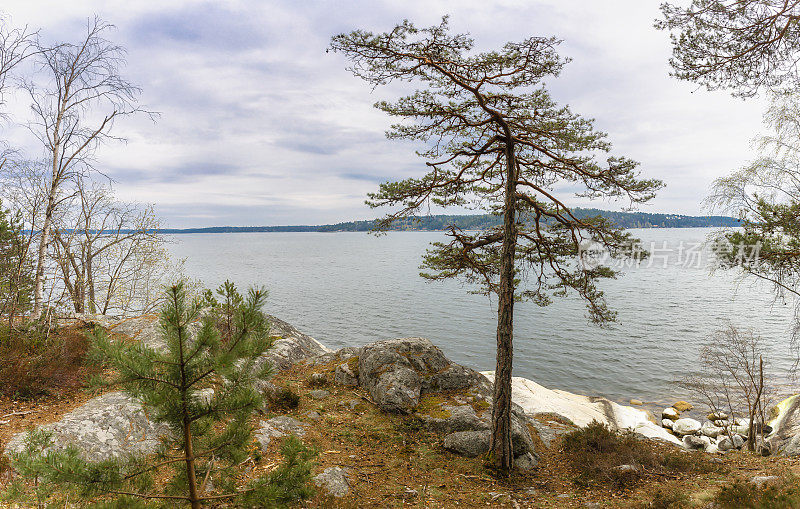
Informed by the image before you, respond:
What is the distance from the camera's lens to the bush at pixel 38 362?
23.2 ft

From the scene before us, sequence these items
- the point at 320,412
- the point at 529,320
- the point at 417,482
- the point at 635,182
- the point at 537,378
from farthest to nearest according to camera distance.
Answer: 1. the point at 529,320
2. the point at 537,378
3. the point at 320,412
4. the point at 635,182
5. the point at 417,482

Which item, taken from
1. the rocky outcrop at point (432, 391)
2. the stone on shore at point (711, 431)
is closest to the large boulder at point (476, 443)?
the rocky outcrop at point (432, 391)

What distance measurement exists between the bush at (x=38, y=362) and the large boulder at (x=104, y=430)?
75cm

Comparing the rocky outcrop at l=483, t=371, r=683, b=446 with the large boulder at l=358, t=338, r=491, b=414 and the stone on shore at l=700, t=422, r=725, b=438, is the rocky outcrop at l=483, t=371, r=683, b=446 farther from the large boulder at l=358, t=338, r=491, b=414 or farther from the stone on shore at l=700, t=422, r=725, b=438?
the large boulder at l=358, t=338, r=491, b=414

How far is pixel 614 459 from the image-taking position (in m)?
7.82

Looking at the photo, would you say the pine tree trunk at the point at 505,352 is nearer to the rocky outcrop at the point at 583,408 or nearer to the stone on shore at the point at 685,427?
the rocky outcrop at the point at 583,408

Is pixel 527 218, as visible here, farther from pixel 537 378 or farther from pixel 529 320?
pixel 529 320

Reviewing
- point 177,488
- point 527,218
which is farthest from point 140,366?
point 527,218

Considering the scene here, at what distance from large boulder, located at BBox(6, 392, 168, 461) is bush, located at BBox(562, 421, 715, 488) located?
8160 mm

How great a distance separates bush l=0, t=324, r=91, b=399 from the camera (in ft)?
23.2

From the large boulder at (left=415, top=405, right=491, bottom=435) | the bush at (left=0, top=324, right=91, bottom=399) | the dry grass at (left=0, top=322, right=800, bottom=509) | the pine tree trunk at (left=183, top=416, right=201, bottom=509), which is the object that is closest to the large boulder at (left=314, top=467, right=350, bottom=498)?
the dry grass at (left=0, top=322, right=800, bottom=509)

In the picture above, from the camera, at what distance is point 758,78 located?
22.5ft

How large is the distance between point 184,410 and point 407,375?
24.1ft

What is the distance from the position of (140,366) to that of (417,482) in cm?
560
